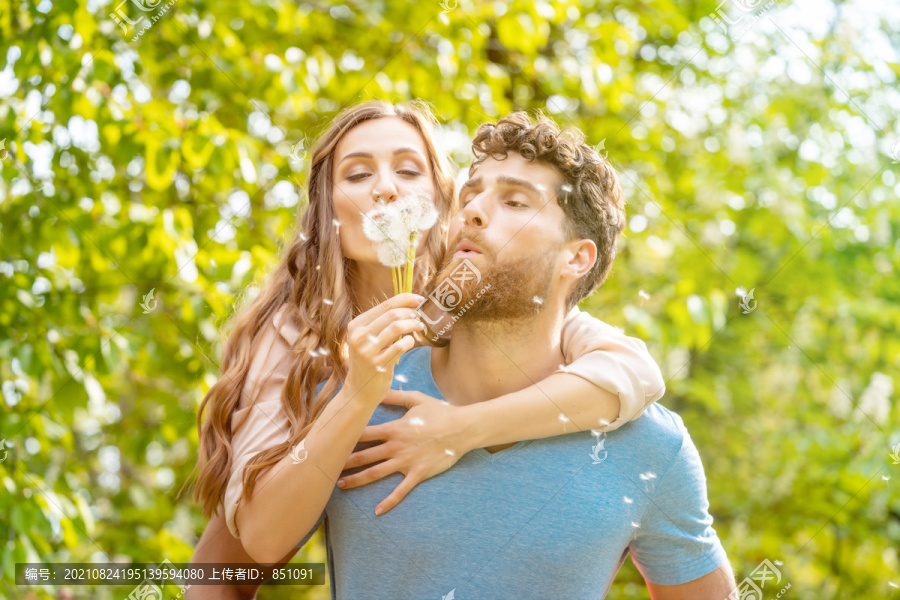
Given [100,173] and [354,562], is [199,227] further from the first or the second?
[354,562]

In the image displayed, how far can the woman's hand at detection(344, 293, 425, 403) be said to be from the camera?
133cm

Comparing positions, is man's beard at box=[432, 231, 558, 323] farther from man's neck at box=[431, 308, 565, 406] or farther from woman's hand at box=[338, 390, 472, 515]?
woman's hand at box=[338, 390, 472, 515]

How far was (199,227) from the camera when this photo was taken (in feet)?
9.12

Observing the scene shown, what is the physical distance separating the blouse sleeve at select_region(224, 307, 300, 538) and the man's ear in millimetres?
709

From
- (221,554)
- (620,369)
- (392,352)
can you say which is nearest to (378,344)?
(392,352)

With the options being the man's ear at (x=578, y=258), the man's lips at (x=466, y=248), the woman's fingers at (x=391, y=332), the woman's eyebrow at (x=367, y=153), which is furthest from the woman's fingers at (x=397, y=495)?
the woman's eyebrow at (x=367, y=153)

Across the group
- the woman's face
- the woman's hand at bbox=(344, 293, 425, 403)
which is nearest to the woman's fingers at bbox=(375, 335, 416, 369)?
the woman's hand at bbox=(344, 293, 425, 403)

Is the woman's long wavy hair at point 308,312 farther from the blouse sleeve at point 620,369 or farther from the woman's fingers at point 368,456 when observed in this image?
the blouse sleeve at point 620,369

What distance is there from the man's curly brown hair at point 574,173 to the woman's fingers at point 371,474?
648 mm

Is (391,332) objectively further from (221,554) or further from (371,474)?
(221,554)

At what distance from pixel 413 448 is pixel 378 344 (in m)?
0.33

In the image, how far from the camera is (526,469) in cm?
156

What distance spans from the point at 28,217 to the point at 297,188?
0.96 meters

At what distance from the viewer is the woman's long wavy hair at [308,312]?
167cm
